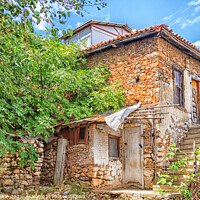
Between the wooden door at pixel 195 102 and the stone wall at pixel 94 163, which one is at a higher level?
the wooden door at pixel 195 102

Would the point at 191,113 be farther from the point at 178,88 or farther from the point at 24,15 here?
the point at 24,15

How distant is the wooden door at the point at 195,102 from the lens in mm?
10738

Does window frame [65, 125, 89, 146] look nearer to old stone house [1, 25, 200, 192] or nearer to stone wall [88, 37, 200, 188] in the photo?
old stone house [1, 25, 200, 192]

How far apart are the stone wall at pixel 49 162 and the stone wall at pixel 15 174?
817 mm

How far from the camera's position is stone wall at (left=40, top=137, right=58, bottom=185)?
937 centimetres

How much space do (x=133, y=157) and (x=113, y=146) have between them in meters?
0.83

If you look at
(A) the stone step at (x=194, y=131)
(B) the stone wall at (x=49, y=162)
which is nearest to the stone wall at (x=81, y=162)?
(B) the stone wall at (x=49, y=162)

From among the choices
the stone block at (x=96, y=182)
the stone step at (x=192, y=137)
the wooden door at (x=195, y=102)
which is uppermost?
the wooden door at (x=195, y=102)

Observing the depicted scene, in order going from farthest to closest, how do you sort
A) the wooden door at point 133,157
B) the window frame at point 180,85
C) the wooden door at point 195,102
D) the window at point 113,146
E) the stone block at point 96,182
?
the wooden door at point 195,102 → the window frame at point 180,85 → the window at point 113,146 → the wooden door at point 133,157 → the stone block at point 96,182

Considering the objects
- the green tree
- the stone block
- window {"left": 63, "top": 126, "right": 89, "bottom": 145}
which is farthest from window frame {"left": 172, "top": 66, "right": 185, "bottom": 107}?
the stone block

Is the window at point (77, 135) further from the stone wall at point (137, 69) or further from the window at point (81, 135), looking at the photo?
the stone wall at point (137, 69)

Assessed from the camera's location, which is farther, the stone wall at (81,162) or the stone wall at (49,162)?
the stone wall at (49,162)

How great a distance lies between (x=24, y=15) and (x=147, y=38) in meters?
6.32

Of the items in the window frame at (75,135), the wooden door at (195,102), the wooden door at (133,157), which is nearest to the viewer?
the wooden door at (133,157)
